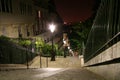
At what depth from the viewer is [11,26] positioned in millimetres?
28703

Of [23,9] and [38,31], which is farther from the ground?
[23,9]

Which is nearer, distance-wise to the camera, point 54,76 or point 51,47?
point 54,76

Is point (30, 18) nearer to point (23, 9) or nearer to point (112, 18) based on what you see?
point (23, 9)

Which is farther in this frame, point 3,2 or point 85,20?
point 85,20

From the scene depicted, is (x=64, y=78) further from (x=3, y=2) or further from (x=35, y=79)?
(x=3, y=2)

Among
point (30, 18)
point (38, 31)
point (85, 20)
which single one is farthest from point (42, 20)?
point (85, 20)

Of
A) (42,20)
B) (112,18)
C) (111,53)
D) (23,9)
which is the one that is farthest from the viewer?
(42,20)

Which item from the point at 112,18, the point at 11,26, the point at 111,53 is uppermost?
the point at 11,26

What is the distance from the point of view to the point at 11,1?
28.1m

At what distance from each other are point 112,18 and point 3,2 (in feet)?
73.9

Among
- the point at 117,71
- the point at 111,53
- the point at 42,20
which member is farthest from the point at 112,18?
the point at 42,20

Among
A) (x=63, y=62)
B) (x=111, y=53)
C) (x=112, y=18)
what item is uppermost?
(x=112, y=18)

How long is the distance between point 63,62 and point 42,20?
28096 mm

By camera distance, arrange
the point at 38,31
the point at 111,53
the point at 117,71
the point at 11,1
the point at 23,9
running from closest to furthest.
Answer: the point at 117,71, the point at 111,53, the point at 11,1, the point at 23,9, the point at 38,31
